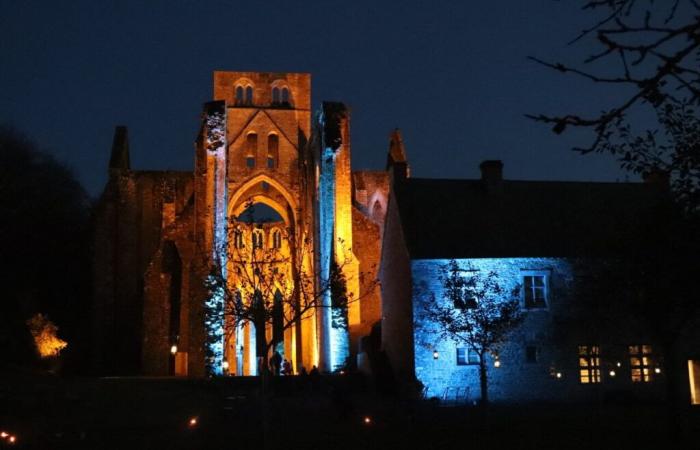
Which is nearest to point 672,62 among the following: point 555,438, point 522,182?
point 555,438

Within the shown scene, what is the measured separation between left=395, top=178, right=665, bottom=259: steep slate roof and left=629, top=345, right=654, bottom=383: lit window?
386cm

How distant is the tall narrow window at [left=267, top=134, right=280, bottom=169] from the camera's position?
49.8m

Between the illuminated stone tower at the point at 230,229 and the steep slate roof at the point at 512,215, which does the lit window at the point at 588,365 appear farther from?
the illuminated stone tower at the point at 230,229

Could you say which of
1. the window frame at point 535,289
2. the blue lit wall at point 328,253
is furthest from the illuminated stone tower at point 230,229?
the window frame at point 535,289

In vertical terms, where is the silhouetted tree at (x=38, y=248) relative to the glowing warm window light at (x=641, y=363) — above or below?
above

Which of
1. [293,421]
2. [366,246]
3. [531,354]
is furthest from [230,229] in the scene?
[531,354]

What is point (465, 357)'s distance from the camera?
27.5 metres

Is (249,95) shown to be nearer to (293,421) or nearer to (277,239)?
(277,239)

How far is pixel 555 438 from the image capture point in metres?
18.5

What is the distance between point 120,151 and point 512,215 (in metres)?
27.0

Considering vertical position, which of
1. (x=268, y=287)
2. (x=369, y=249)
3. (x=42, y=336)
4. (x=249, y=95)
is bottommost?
(x=42, y=336)

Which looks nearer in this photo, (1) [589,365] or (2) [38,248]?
(1) [589,365]

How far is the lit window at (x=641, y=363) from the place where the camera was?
28.1m

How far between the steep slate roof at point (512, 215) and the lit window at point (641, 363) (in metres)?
3.86
